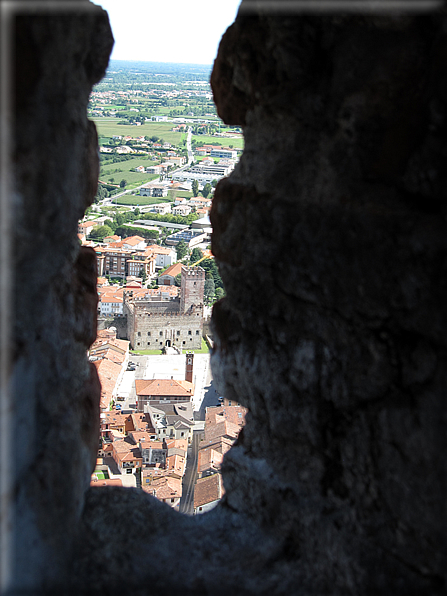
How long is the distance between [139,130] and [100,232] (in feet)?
127

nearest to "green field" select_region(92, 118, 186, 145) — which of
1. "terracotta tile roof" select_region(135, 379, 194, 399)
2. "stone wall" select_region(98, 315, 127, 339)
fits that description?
"stone wall" select_region(98, 315, 127, 339)

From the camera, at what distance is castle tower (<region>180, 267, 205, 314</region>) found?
2069 centimetres

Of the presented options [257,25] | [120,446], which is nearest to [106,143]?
[120,446]

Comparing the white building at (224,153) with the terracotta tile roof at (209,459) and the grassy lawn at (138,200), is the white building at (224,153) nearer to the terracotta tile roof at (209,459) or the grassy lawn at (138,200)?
the grassy lawn at (138,200)

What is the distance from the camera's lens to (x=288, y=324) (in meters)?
1.95

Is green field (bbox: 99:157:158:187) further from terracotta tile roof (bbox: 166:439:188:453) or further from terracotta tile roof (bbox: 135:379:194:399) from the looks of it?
terracotta tile roof (bbox: 166:439:188:453)

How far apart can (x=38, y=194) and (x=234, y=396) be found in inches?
41.3

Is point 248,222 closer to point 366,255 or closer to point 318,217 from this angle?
point 318,217

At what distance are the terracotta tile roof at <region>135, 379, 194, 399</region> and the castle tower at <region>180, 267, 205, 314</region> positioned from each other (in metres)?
5.90

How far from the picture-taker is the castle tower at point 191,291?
67.9ft

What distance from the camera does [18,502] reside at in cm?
149

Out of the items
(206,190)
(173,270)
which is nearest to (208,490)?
(173,270)

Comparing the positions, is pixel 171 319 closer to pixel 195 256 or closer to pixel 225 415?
pixel 195 256

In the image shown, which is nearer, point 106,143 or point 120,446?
point 120,446
